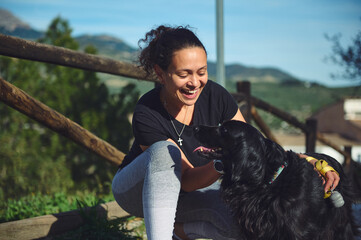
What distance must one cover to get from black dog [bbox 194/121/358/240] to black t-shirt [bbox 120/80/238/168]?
0.24 metres

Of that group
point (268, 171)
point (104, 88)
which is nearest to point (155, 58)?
point (268, 171)

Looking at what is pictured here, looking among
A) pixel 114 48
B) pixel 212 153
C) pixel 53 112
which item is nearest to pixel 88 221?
pixel 53 112

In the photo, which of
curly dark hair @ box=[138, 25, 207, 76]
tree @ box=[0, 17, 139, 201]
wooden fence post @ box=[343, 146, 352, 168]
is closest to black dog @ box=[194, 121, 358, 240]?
curly dark hair @ box=[138, 25, 207, 76]

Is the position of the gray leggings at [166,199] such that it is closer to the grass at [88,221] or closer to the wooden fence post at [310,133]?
the grass at [88,221]

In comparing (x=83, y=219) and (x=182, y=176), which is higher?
(x=182, y=176)

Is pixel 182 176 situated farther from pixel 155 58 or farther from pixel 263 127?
pixel 263 127

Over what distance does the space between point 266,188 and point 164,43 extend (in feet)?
3.61

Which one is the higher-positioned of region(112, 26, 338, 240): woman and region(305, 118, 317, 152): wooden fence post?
region(112, 26, 338, 240): woman

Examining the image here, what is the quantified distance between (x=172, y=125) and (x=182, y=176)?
0.39 metres

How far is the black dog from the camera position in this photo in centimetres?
213

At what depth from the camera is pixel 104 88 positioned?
1118 centimetres

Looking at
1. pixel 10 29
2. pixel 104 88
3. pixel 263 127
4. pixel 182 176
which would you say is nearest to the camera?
pixel 182 176

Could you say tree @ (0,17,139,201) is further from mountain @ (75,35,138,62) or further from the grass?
the grass

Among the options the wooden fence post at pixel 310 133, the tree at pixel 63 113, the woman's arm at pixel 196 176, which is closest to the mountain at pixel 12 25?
the woman's arm at pixel 196 176
